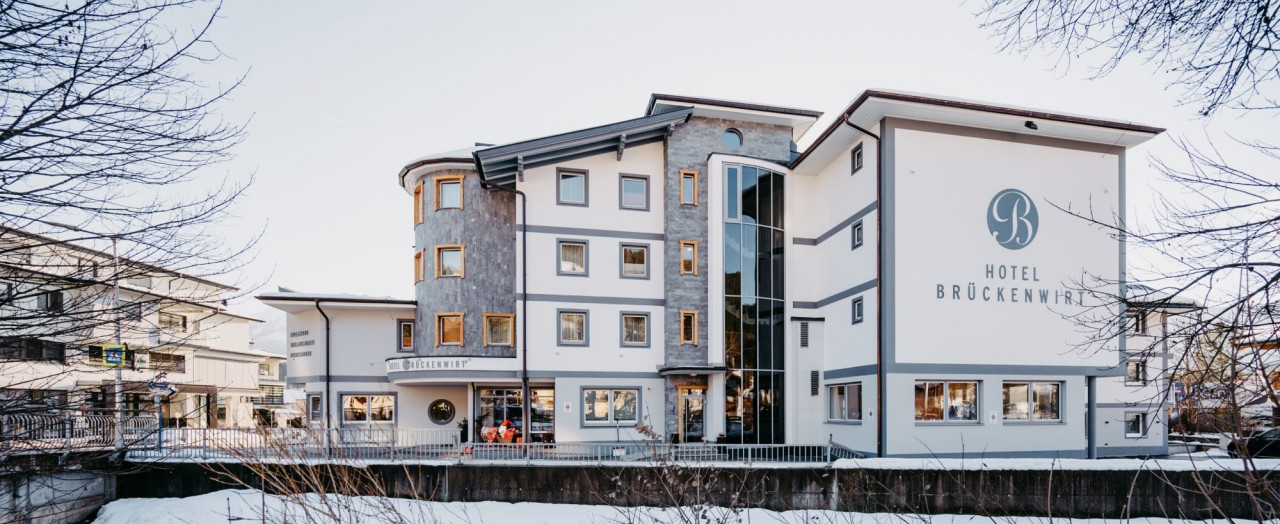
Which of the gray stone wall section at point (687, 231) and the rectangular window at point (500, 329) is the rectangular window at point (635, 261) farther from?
the rectangular window at point (500, 329)

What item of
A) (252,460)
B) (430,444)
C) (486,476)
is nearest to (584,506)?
(486,476)

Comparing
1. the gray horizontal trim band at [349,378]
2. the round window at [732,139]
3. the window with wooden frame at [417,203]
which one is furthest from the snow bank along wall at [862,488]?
the round window at [732,139]

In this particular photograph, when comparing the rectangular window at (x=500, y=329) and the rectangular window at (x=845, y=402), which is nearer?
the rectangular window at (x=845, y=402)

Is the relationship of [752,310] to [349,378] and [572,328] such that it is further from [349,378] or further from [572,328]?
[349,378]

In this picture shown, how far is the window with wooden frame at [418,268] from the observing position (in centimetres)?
2423

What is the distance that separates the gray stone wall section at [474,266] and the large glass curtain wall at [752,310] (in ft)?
22.8

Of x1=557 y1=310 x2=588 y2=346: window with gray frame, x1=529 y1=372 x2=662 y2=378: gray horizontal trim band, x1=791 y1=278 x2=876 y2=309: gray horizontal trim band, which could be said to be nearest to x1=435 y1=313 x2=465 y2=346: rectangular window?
x1=529 y1=372 x2=662 y2=378: gray horizontal trim band

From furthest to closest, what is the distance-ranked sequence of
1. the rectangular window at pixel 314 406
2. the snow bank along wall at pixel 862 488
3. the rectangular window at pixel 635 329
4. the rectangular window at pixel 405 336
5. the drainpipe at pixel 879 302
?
the rectangular window at pixel 405 336, the rectangular window at pixel 314 406, the rectangular window at pixel 635 329, the drainpipe at pixel 879 302, the snow bank along wall at pixel 862 488

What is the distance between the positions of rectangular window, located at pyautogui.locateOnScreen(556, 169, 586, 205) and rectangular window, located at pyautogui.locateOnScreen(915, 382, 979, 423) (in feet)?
37.4

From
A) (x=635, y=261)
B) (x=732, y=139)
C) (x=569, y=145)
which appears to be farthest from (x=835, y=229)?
(x=569, y=145)

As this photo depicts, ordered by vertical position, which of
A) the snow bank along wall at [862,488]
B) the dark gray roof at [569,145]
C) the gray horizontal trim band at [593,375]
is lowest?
the snow bank along wall at [862,488]

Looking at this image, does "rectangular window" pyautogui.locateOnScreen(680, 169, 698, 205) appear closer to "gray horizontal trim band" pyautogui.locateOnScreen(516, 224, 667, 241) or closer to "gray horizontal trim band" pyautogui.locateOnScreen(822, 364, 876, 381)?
"gray horizontal trim band" pyautogui.locateOnScreen(516, 224, 667, 241)

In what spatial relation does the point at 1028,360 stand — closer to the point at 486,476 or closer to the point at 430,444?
the point at 486,476

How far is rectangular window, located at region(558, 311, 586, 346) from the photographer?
74.9 feet
